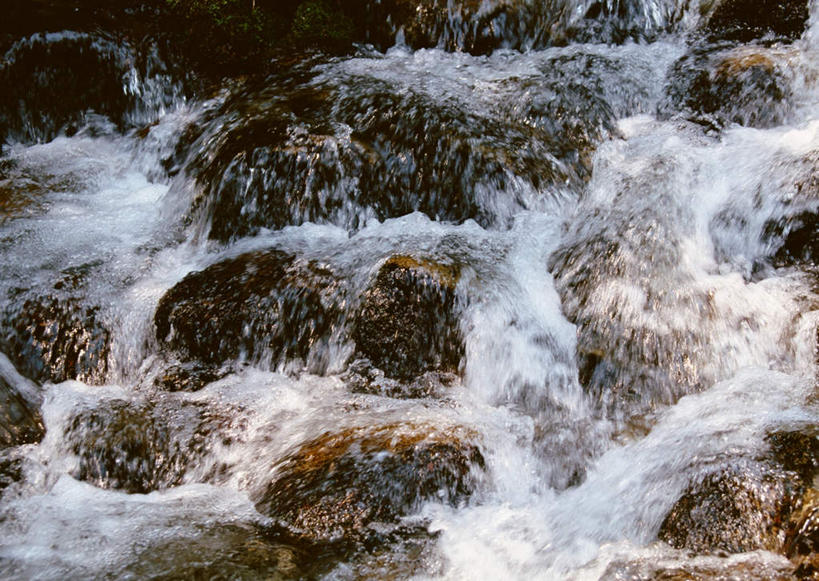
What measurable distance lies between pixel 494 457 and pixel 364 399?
909 millimetres

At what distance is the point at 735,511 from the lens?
3.05 metres

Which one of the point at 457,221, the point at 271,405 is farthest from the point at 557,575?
the point at 457,221

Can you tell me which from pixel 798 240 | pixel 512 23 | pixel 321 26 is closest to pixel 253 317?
pixel 798 240

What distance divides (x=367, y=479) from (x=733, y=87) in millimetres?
4522

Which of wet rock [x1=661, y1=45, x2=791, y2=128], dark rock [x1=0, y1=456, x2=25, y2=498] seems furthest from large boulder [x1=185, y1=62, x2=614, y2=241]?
dark rock [x1=0, y1=456, x2=25, y2=498]

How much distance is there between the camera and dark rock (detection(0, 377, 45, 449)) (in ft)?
13.7

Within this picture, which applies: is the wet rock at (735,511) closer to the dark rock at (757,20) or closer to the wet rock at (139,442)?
the wet rock at (139,442)

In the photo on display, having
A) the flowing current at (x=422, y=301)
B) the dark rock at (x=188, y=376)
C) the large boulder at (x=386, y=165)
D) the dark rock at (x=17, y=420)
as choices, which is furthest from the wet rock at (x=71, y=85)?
the dark rock at (x=17, y=420)

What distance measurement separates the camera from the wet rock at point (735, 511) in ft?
9.71

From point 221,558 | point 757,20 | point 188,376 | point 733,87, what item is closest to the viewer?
point 221,558

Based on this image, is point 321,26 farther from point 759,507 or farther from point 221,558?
point 759,507

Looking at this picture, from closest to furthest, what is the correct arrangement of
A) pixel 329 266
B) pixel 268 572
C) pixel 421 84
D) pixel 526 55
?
pixel 268 572
pixel 329 266
pixel 421 84
pixel 526 55

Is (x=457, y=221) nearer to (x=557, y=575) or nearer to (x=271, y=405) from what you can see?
(x=271, y=405)

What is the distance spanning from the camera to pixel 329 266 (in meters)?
5.15
